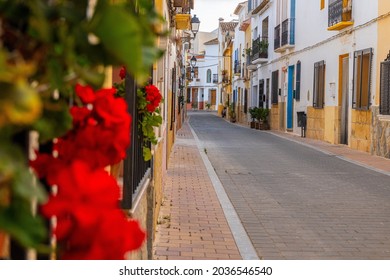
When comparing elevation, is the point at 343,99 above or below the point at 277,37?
below

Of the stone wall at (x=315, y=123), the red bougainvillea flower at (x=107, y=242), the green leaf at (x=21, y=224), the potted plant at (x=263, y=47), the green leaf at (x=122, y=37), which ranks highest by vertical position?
the potted plant at (x=263, y=47)

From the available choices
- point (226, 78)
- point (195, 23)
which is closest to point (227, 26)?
point (226, 78)

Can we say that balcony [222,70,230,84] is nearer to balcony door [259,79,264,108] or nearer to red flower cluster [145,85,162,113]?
balcony door [259,79,264,108]

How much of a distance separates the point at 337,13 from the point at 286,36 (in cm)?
719

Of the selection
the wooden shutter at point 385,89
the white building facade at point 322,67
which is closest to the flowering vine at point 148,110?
the wooden shutter at point 385,89

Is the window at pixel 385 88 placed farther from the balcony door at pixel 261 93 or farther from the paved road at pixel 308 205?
the balcony door at pixel 261 93

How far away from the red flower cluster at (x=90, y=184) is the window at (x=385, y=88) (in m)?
13.9

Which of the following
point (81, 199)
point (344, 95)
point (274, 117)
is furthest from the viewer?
point (274, 117)

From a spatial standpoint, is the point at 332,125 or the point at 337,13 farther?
the point at 332,125

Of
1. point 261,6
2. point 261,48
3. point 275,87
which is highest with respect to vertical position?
A: point 261,6

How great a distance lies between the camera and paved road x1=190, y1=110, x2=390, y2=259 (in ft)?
19.9

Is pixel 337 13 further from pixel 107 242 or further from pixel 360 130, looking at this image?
pixel 107 242

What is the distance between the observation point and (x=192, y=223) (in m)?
7.00

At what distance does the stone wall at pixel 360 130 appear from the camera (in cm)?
1622
